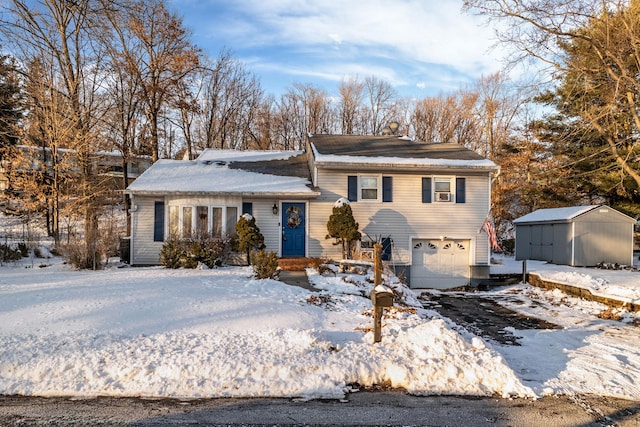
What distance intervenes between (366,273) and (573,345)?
610 centimetres

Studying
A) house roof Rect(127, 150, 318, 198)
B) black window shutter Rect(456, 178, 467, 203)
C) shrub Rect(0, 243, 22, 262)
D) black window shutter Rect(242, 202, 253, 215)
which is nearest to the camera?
shrub Rect(0, 243, 22, 262)

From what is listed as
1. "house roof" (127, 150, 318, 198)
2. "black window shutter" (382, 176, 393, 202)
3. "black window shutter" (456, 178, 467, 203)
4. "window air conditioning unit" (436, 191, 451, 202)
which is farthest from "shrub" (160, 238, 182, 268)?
"black window shutter" (456, 178, 467, 203)

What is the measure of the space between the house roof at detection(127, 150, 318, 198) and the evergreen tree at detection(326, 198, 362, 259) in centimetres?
112

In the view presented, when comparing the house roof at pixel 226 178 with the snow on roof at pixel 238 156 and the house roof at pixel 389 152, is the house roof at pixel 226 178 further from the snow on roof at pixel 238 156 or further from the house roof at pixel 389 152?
the house roof at pixel 389 152

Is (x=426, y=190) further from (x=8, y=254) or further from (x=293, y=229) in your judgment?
(x=8, y=254)

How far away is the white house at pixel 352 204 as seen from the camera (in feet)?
47.2

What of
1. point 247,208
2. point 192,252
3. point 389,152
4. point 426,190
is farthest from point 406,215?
point 192,252

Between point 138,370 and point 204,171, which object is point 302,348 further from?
point 204,171

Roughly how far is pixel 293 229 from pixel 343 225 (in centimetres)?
209

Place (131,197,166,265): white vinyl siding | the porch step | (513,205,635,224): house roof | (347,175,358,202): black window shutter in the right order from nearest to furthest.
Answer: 1. the porch step
2. (131,197,166,265): white vinyl siding
3. (347,175,358,202): black window shutter
4. (513,205,635,224): house roof

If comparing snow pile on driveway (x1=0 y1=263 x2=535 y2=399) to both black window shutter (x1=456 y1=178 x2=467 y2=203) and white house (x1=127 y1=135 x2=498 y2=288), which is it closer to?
white house (x1=127 y1=135 x2=498 y2=288)

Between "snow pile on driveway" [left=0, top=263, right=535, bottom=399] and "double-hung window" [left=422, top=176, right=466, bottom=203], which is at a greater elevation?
"double-hung window" [left=422, top=176, right=466, bottom=203]

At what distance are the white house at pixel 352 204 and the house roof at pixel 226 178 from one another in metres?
0.04

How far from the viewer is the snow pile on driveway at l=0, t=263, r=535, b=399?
4.67 meters
